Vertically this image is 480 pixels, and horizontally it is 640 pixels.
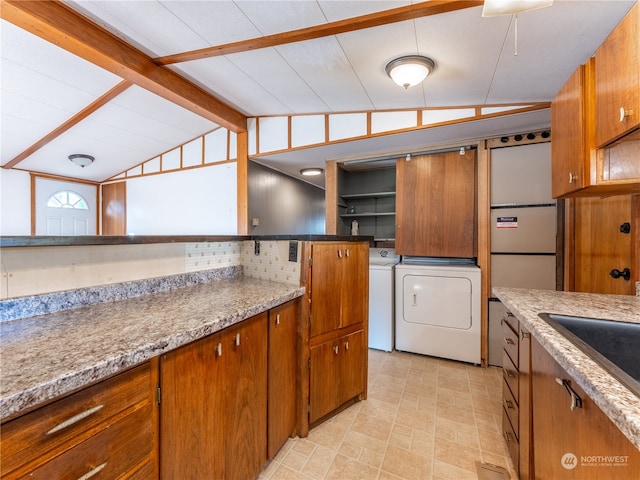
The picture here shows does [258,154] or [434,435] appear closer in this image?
[434,435]

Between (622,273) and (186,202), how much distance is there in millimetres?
4801

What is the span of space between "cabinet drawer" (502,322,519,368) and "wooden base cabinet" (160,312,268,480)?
1.27m

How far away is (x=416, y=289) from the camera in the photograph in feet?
9.48

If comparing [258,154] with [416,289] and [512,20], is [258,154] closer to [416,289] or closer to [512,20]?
[416,289]

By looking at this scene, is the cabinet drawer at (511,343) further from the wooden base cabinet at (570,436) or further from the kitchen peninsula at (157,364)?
the kitchen peninsula at (157,364)

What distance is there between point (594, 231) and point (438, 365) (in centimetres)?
169

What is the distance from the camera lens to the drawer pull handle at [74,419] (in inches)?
25.2

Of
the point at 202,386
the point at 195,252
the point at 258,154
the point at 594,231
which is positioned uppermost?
the point at 258,154

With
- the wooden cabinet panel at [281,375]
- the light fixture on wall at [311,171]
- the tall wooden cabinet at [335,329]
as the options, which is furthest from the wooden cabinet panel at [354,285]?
the light fixture on wall at [311,171]

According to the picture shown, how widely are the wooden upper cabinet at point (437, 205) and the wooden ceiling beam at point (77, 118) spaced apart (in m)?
3.07

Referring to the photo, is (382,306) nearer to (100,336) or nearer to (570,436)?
(570,436)

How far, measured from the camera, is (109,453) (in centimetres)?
75

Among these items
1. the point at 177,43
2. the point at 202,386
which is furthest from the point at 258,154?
the point at 202,386

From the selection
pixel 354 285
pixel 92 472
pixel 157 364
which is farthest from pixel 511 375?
pixel 92 472
